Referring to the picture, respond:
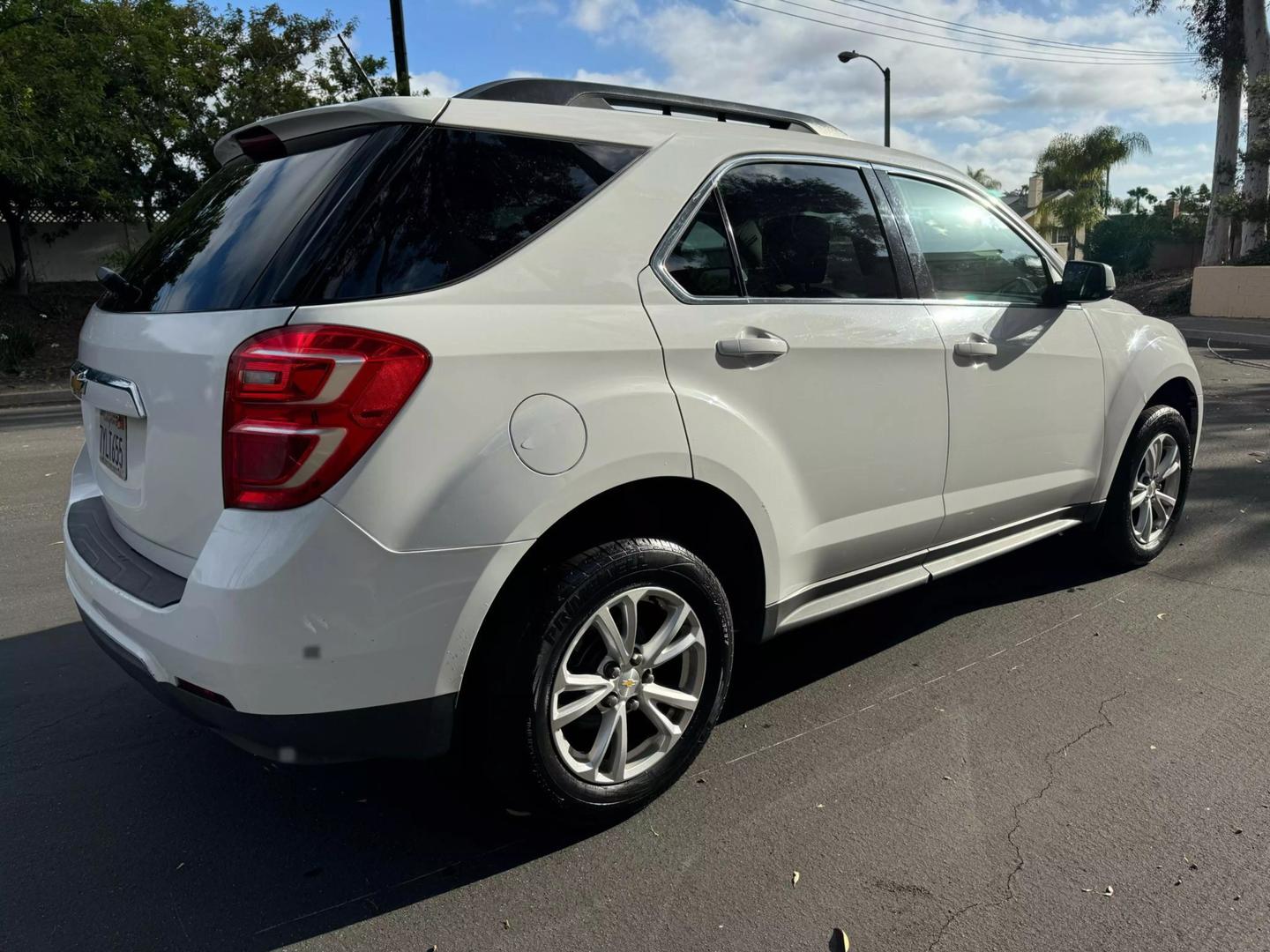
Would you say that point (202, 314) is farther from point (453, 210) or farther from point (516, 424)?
point (516, 424)

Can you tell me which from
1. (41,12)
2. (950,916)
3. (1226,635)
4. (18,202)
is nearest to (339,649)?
(950,916)

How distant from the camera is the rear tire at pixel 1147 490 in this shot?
436cm

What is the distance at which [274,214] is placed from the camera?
2.39 meters

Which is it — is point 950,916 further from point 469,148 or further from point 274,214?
point 274,214

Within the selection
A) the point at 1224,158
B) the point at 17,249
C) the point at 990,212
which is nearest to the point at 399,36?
the point at 17,249

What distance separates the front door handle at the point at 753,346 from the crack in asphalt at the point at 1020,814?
1.44 m

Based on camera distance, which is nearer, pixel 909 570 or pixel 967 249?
pixel 909 570

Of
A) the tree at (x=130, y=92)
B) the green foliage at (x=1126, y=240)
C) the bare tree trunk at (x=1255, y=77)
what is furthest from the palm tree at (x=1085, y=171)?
the tree at (x=130, y=92)

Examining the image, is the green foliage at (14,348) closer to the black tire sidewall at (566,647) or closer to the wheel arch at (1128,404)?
the black tire sidewall at (566,647)

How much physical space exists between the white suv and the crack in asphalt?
2.39ft

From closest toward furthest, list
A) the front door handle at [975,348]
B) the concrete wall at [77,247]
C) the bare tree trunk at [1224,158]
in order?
the front door handle at [975,348] → the concrete wall at [77,247] → the bare tree trunk at [1224,158]

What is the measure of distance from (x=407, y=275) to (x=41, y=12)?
1934 centimetres

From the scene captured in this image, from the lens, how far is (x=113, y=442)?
2.68m

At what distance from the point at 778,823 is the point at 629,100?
216cm
